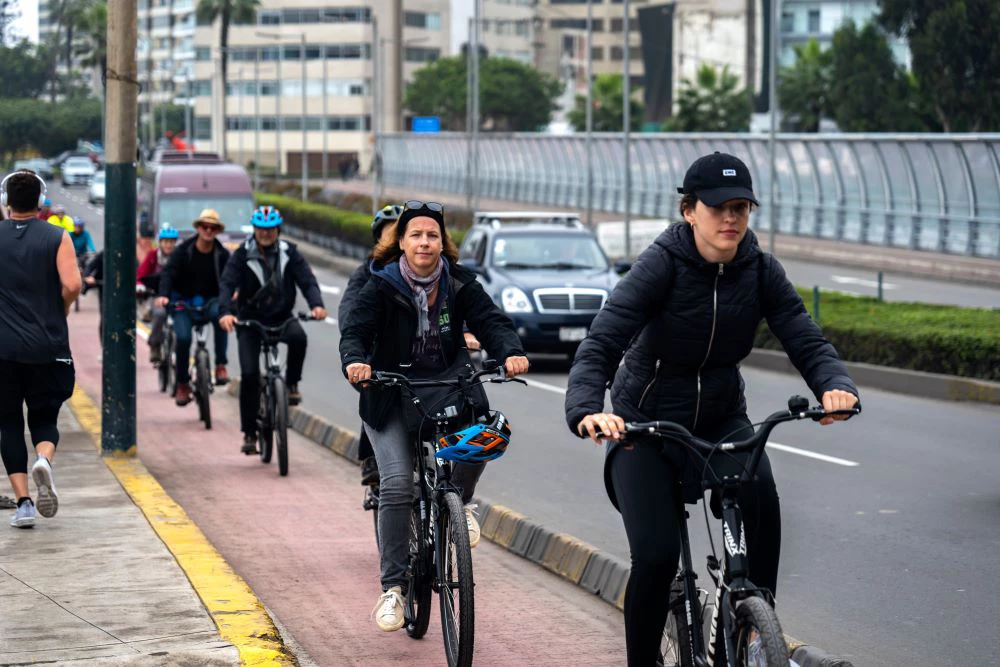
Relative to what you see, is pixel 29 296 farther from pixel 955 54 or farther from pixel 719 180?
pixel 955 54

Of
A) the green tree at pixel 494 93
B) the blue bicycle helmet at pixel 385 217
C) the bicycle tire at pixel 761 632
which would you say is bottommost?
the bicycle tire at pixel 761 632

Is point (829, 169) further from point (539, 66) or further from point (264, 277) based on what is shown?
point (539, 66)

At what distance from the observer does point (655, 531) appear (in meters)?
4.96

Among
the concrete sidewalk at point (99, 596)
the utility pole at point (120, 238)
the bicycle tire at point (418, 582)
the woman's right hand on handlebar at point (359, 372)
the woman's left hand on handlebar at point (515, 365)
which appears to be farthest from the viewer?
the utility pole at point (120, 238)

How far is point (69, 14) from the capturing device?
112750 mm

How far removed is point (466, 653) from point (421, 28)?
459 ft

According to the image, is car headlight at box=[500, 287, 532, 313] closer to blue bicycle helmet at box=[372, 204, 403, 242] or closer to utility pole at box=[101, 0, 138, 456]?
utility pole at box=[101, 0, 138, 456]

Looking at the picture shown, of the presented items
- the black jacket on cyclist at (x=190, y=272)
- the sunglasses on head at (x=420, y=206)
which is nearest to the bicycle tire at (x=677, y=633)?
the sunglasses on head at (x=420, y=206)

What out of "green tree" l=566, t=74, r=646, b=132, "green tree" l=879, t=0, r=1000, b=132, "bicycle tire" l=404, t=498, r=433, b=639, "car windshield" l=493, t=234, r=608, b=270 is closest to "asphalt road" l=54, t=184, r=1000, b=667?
"bicycle tire" l=404, t=498, r=433, b=639

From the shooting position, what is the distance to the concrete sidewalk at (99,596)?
586cm

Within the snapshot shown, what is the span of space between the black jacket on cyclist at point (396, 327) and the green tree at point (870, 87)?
58.8 meters

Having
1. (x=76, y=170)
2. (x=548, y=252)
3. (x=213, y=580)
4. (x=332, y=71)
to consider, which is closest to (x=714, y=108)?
(x=76, y=170)

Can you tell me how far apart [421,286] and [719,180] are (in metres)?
1.98

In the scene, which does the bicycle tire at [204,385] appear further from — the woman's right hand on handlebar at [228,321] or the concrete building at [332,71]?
the concrete building at [332,71]
